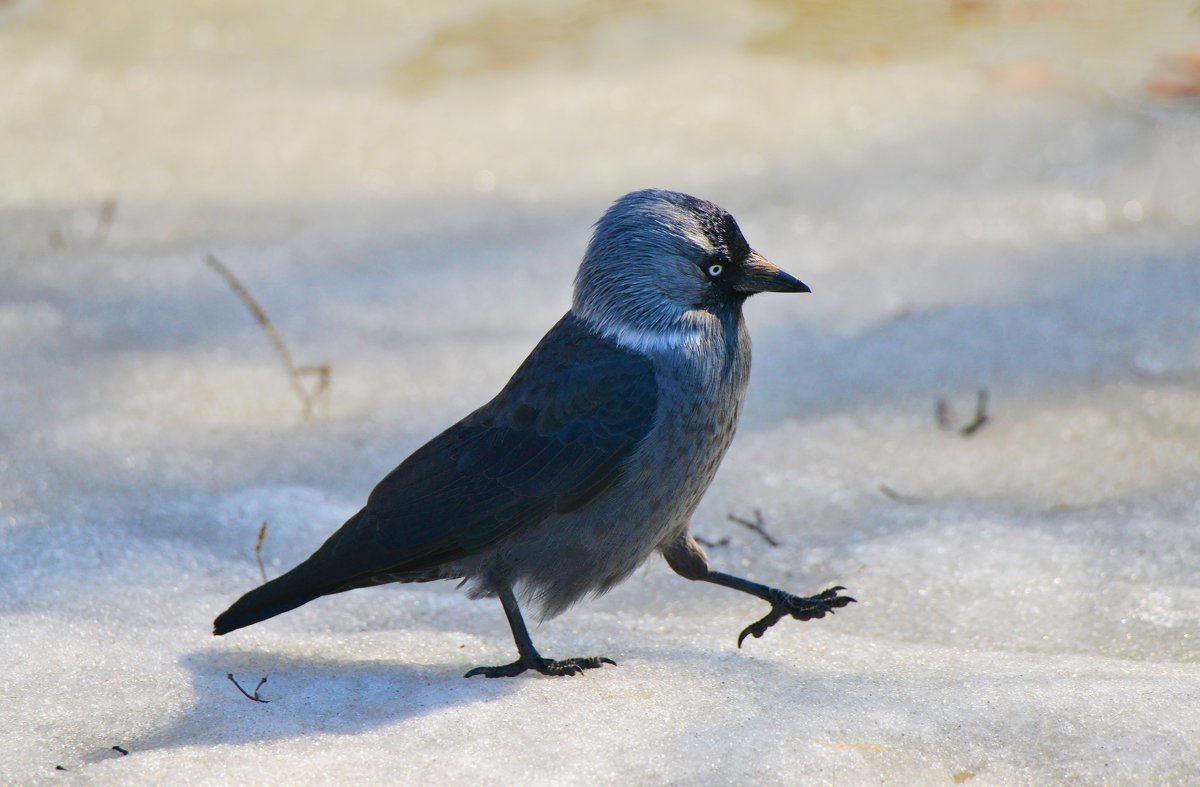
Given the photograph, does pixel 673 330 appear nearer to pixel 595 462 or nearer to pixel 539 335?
pixel 595 462

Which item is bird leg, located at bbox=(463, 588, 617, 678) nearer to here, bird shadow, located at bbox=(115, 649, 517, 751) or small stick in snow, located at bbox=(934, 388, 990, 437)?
bird shadow, located at bbox=(115, 649, 517, 751)

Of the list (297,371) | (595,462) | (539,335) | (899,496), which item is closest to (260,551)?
(297,371)

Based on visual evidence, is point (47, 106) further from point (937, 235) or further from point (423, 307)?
point (937, 235)

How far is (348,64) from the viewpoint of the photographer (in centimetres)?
673

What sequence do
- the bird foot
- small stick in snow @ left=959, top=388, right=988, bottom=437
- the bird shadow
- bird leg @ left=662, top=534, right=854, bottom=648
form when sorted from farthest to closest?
small stick in snow @ left=959, top=388, right=988, bottom=437 < bird leg @ left=662, top=534, right=854, bottom=648 < the bird foot < the bird shadow

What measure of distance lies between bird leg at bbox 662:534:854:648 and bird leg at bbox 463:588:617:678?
0.38m

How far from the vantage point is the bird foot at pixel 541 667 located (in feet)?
9.87

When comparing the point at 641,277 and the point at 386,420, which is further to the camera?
the point at 386,420

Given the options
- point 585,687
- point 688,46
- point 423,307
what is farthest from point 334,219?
point 585,687

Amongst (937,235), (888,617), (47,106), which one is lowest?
(888,617)

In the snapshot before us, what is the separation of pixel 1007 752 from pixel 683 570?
1.04m

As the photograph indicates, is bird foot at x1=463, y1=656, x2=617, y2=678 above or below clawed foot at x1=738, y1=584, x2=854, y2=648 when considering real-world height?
below

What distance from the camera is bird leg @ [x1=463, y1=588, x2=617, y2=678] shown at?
301 centimetres

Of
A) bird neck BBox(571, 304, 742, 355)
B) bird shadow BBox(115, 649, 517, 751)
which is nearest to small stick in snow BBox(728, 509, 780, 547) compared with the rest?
bird neck BBox(571, 304, 742, 355)
